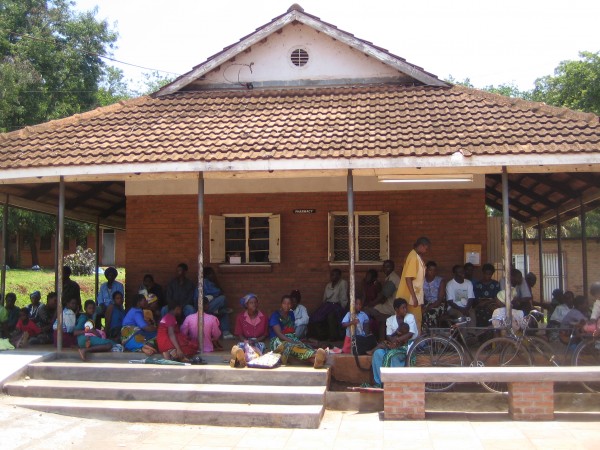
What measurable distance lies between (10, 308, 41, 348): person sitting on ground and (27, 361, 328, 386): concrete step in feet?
4.86

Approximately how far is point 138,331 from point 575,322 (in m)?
6.44

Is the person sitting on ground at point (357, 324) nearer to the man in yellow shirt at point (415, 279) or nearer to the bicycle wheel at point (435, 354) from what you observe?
the man in yellow shirt at point (415, 279)

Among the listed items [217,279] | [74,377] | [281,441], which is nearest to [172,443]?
[281,441]

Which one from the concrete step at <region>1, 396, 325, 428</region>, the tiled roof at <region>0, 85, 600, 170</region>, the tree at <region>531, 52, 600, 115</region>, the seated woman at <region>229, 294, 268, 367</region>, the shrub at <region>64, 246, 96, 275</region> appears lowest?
the concrete step at <region>1, 396, 325, 428</region>

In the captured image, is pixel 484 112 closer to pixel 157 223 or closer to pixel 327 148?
pixel 327 148

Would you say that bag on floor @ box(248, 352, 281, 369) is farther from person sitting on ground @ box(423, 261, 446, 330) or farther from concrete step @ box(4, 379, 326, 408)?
person sitting on ground @ box(423, 261, 446, 330)

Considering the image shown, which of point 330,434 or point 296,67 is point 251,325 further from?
point 296,67

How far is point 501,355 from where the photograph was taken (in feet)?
29.8

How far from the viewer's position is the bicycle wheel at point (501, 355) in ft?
29.4

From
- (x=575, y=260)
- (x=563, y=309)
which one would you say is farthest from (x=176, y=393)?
(x=575, y=260)

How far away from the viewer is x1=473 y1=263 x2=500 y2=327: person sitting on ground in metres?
10.9

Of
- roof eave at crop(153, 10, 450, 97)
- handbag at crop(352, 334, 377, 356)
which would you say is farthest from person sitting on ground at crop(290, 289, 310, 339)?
roof eave at crop(153, 10, 450, 97)

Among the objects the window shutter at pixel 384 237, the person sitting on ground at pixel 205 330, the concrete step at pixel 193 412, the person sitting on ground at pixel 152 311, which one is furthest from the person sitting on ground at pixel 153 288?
the window shutter at pixel 384 237

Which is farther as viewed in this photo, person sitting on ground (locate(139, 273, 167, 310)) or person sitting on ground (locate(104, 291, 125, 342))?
person sitting on ground (locate(139, 273, 167, 310))
